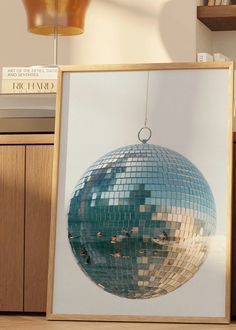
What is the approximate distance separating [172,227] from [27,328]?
59cm

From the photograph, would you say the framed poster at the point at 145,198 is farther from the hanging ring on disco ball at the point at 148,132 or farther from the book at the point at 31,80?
the book at the point at 31,80

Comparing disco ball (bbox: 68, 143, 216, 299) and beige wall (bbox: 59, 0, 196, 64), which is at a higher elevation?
beige wall (bbox: 59, 0, 196, 64)

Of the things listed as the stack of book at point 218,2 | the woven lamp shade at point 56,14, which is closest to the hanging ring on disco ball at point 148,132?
the woven lamp shade at point 56,14

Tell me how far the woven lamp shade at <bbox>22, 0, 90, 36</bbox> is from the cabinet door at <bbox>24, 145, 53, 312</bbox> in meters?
0.70

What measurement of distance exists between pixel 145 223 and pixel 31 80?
770mm

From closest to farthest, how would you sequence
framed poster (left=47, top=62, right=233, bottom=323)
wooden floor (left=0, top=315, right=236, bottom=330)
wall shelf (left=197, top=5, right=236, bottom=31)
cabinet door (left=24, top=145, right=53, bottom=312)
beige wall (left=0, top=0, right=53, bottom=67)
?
1. wooden floor (left=0, top=315, right=236, bottom=330)
2. framed poster (left=47, top=62, right=233, bottom=323)
3. cabinet door (left=24, top=145, right=53, bottom=312)
4. beige wall (left=0, top=0, right=53, bottom=67)
5. wall shelf (left=197, top=5, right=236, bottom=31)

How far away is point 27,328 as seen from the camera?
124 inches

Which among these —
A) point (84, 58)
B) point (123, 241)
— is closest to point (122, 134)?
point (123, 241)

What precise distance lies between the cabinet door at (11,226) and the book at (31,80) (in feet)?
0.88

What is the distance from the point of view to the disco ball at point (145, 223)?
330 centimetres

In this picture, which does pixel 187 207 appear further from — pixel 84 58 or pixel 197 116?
pixel 84 58

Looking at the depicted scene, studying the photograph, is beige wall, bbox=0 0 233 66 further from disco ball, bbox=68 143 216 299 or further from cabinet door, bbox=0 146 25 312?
disco ball, bbox=68 143 216 299

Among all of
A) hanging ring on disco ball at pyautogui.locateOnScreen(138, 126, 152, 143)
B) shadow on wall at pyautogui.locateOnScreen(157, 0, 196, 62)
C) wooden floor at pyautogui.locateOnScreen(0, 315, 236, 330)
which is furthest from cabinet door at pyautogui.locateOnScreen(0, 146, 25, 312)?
shadow on wall at pyautogui.locateOnScreen(157, 0, 196, 62)

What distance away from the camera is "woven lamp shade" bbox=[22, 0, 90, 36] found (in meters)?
3.97
